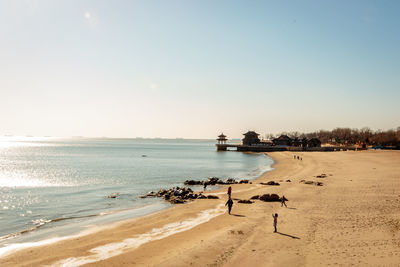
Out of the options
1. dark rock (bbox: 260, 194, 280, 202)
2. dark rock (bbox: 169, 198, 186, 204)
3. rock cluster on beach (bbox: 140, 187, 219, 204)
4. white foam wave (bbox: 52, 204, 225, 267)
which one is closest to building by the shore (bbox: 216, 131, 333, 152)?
rock cluster on beach (bbox: 140, 187, 219, 204)

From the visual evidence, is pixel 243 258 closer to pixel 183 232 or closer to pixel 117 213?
pixel 183 232

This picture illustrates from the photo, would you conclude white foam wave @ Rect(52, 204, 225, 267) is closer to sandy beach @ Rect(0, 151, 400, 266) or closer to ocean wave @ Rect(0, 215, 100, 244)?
sandy beach @ Rect(0, 151, 400, 266)

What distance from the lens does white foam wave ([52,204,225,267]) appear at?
14.2 metres

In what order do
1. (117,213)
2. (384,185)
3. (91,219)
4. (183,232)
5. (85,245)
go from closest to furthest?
(85,245), (183,232), (91,219), (117,213), (384,185)

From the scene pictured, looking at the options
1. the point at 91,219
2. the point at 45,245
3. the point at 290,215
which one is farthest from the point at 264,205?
the point at 45,245

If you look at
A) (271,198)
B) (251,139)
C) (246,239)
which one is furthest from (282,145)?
(246,239)

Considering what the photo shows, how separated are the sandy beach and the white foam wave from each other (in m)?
0.05

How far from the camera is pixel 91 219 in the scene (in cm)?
2381

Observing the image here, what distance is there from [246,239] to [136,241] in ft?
21.8

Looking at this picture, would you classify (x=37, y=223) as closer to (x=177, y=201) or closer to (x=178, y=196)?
(x=177, y=201)

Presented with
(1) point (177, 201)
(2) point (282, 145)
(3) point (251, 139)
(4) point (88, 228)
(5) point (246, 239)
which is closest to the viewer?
(5) point (246, 239)

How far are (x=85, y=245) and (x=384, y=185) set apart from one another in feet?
107

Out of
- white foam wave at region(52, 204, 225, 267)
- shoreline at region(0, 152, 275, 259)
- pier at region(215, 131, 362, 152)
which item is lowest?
shoreline at region(0, 152, 275, 259)

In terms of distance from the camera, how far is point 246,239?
1598 centimetres
